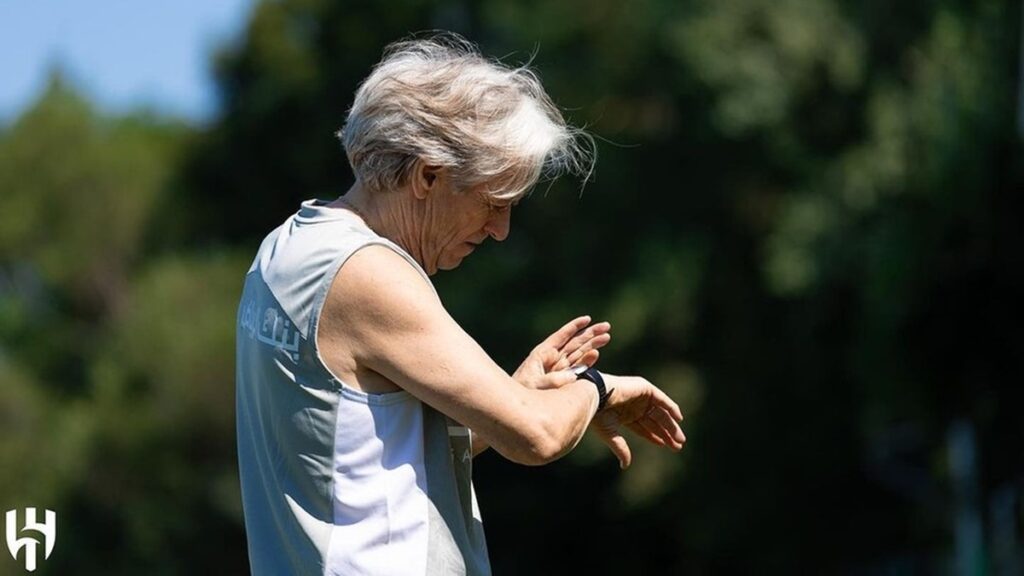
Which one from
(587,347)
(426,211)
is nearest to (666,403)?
(587,347)

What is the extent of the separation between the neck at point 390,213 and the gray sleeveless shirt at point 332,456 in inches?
1.8

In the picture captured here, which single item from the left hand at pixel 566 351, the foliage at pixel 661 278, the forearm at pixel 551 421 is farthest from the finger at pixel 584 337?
the foliage at pixel 661 278

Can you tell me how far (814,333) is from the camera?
75.2 feet

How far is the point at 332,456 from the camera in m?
2.89

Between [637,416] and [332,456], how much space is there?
0.68 metres

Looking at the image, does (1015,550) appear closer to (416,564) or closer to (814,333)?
(814,333)

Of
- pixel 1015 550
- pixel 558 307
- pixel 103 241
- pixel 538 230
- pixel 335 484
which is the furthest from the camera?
pixel 103 241

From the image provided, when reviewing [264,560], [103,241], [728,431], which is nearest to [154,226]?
[103,241]

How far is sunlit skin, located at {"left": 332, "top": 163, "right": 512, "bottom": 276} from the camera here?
3.04m

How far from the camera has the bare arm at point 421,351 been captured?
2.86 metres

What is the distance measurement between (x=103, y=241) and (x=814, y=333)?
48.8 feet

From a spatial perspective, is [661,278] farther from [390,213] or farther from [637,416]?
[390,213]

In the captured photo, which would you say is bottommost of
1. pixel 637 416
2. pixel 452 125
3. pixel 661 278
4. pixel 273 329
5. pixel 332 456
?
pixel 332 456

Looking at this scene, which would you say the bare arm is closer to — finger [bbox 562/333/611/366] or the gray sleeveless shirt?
the gray sleeveless shirt
